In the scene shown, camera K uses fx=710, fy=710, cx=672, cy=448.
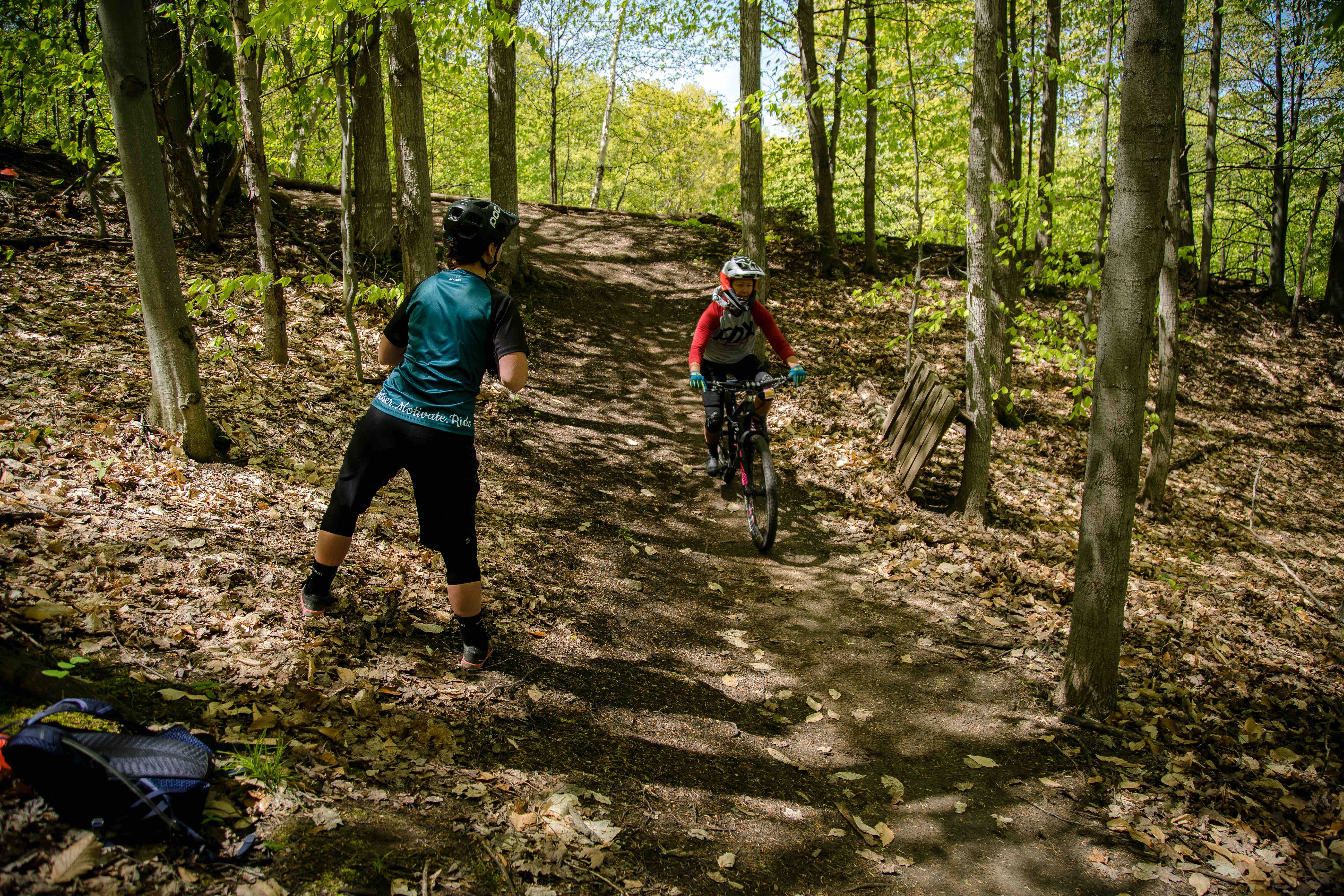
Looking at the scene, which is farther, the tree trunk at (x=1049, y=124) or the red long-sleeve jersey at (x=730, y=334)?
the tree trunk at (x=1049, y=124)

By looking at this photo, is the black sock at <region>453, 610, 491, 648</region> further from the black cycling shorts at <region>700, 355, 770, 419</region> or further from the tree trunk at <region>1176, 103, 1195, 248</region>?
the tree trunk at <region>1176, 103, 1195, 248</region>

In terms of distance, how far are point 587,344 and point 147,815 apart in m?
9.49

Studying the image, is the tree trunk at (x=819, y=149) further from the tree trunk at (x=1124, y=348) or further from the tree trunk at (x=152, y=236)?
the tree trunk at (x=152, y=236)

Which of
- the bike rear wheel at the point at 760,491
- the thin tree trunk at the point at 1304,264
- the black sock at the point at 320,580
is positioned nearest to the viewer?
the black sock at the point at 320,580

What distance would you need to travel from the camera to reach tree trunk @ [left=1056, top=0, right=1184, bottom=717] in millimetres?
3910

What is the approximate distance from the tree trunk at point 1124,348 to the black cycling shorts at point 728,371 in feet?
10.5

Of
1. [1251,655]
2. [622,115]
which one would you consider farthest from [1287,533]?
[622,115]

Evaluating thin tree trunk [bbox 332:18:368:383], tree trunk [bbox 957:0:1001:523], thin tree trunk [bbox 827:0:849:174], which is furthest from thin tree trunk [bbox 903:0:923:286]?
thin tree trunk [bbox 332:18:368:383]

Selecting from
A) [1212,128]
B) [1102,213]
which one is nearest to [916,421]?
[1102,213]

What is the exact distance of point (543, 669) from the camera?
393cm

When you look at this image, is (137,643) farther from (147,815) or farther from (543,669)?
(543,669)

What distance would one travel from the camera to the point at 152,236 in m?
4.63

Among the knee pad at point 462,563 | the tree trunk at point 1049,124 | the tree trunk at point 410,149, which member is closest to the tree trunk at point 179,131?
the tree trunk at point 410,149

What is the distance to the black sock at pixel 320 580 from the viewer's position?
358cm
